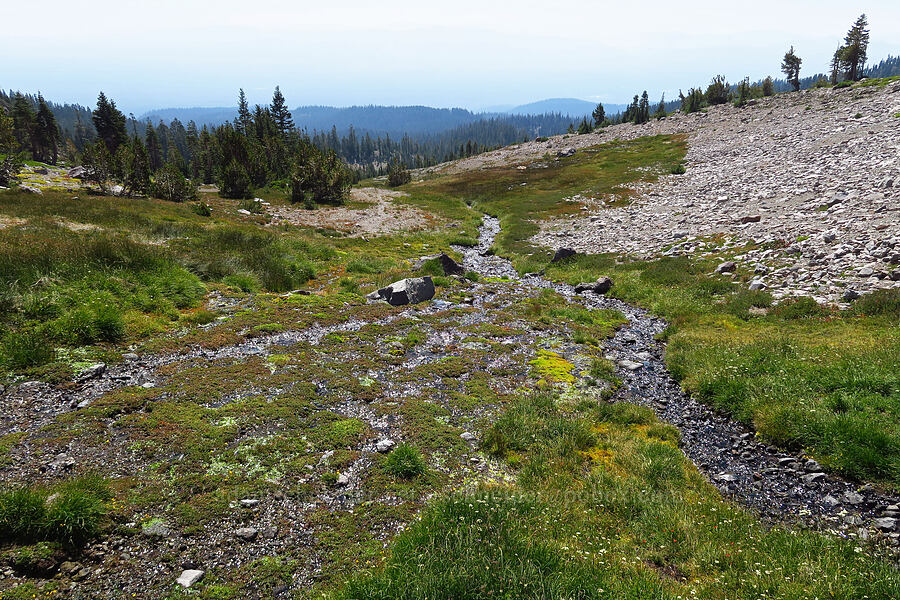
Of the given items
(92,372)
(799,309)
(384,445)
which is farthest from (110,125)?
(799,309)

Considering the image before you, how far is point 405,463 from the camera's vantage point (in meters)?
7.98

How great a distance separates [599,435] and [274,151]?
10150cm

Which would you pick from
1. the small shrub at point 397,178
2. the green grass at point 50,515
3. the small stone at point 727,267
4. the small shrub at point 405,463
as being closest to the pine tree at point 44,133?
the small shrub at point 397,178

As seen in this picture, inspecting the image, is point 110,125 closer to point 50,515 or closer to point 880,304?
point 50,515

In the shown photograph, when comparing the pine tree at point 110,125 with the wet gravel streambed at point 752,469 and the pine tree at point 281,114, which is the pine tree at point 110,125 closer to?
the pine tree at point 281,114

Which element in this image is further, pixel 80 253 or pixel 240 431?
pixel 80 253

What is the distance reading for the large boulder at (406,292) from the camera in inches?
783

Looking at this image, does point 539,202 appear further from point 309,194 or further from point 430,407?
point 430,407

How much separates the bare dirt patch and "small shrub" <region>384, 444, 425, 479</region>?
34380mm

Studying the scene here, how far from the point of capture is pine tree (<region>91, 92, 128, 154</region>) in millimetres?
80688

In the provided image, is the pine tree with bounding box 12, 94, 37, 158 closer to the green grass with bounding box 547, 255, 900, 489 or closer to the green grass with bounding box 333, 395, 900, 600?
the green grass with bounding box 333, 395, 900, 600

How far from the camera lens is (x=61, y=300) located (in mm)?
12367

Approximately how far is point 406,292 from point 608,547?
50.3ft

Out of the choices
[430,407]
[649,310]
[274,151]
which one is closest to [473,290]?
[649,310]
